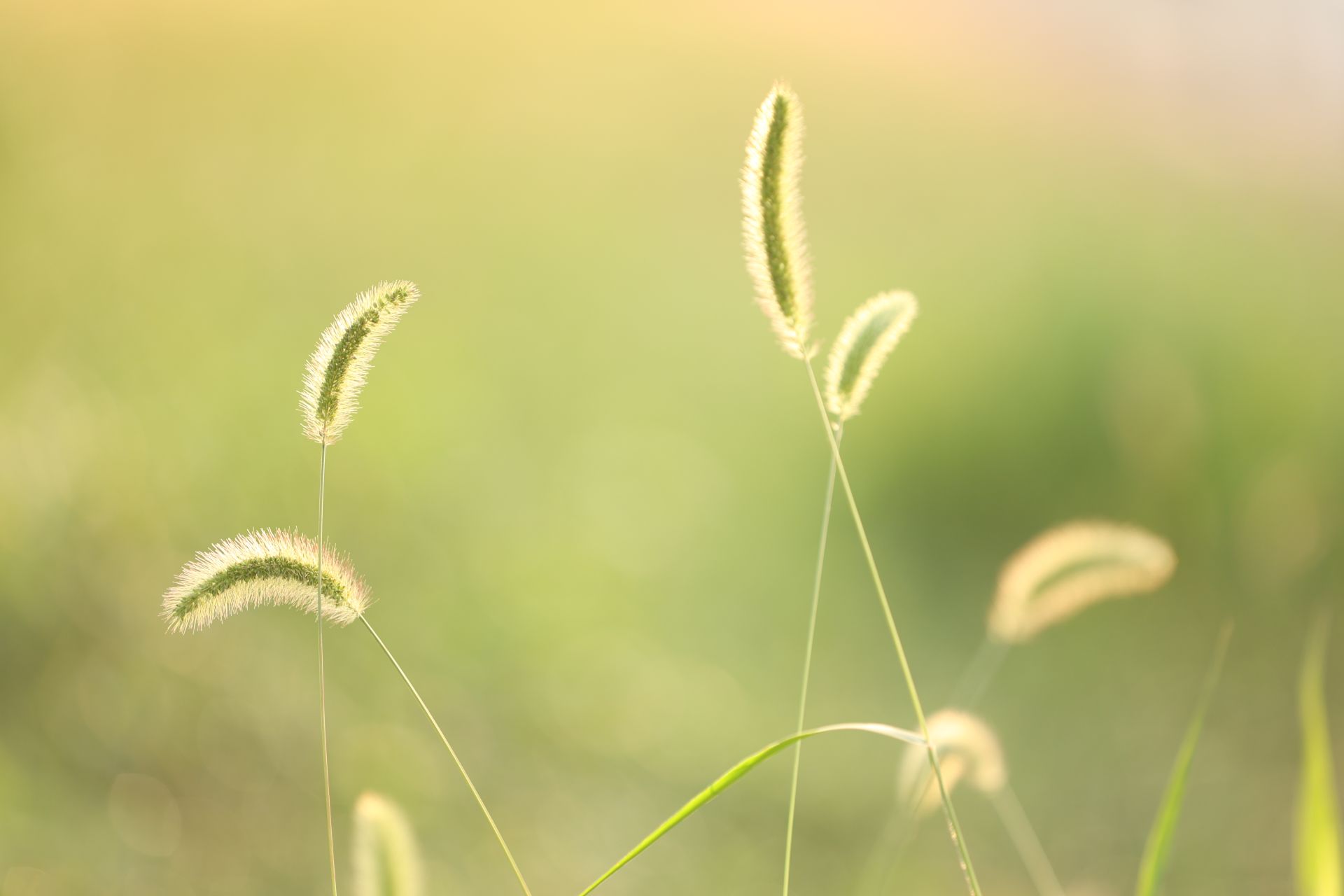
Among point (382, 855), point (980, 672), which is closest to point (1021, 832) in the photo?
point (980, 672)

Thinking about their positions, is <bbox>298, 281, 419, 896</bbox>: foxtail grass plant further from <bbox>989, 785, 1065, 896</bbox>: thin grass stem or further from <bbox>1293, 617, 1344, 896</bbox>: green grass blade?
<bbox>989, 785, 1065, 896</bbox>: thin grass stem

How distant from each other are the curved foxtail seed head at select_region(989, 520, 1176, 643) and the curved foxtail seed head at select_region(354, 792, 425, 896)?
54cm

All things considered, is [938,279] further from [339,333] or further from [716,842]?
[339,333]

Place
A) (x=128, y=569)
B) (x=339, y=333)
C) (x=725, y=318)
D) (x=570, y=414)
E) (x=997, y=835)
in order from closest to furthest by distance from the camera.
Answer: (x=339, y=333) → (x=128, y=569) → (x=997, y=835) → (x=570, y=414) → (x=725, y=318)

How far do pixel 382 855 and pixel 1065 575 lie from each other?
25.8 inches

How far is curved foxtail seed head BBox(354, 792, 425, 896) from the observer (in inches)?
24.9

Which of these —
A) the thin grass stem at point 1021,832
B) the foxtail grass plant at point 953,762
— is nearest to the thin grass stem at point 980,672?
the thin grass stem at point 1021,832

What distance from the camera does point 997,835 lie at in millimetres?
2318

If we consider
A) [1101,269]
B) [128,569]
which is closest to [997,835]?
[1101,269]

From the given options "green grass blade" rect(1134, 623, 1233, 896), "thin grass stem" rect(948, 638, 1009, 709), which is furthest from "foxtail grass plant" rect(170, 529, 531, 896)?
"thin grass stem" rect(948, 638, 1009, 709)

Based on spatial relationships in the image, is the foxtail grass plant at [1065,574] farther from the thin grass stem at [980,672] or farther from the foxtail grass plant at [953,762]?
the thin grass stem at [980,672]

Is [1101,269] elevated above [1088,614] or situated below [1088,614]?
above

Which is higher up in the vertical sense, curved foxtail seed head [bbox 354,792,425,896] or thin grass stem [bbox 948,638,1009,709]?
thin grass stem [bbox 948,638,1009,709]

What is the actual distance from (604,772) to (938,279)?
6.07 feet
